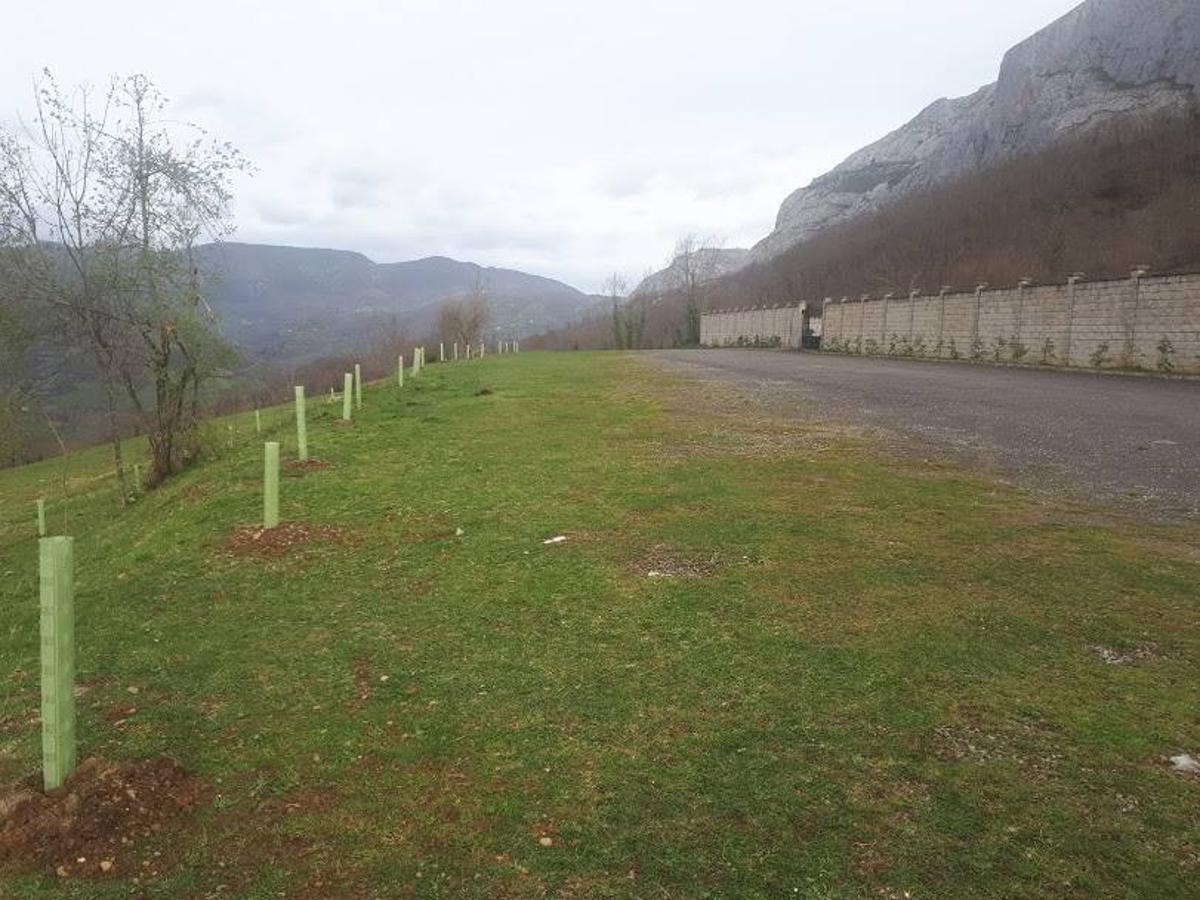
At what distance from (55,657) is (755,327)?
69.0 m

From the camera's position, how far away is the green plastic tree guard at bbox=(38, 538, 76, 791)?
3.39 metres

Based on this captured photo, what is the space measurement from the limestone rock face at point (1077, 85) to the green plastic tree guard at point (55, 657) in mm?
88080

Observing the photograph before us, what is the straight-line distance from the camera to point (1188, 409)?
16.3 metres

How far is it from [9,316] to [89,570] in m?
10.7

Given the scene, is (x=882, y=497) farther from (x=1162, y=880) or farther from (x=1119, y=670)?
(x=1162, y=880)

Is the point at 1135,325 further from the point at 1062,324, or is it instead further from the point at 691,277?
the point at 691,277

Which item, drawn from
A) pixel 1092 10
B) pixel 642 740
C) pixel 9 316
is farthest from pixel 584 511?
pixel 1092 10

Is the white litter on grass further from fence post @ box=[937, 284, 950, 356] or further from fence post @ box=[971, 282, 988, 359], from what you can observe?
fence post @ box=[937, 284, 950, 356]

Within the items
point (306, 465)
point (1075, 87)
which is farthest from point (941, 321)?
point (1075, 87)

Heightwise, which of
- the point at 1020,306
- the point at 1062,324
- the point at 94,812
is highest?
the point at 1020,306

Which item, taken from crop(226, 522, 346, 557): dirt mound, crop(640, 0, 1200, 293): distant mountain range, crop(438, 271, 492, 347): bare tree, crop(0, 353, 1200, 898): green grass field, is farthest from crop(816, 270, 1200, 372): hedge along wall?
crop(640, 0, 1200, 293): distant mountain range

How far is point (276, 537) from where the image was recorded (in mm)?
7887

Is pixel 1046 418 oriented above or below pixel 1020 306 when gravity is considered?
below

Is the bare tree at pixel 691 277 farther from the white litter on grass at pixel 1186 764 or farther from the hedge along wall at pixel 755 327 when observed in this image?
the white litter on grass at pixel 1186 764
